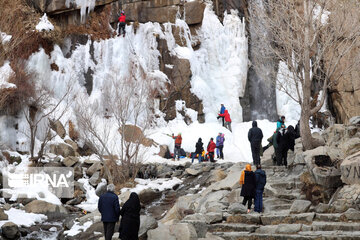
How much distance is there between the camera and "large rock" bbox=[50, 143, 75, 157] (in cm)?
2198

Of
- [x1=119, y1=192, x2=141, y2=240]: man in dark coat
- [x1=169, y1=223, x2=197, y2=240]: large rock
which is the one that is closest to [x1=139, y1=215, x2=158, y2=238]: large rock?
[x1=169, y1=223, x2=197, y2=240]: large rock

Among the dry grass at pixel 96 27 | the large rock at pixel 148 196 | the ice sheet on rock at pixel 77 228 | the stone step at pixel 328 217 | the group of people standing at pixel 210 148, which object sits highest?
the dry grass at pixel 96 27

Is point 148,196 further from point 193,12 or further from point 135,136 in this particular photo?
point 193,12

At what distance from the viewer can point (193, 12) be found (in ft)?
97.6

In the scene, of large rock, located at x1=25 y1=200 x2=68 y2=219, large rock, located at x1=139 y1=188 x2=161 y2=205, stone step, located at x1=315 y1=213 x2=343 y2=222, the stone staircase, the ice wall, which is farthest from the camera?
the ice wall

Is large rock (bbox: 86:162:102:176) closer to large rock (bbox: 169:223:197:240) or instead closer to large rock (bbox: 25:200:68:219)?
large rock (bbox: 25:200:68:219)

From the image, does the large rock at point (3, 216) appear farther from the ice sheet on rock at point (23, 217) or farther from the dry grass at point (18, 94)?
the dry grass at point (18, 94)

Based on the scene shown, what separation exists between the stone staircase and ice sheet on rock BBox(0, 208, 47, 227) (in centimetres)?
702

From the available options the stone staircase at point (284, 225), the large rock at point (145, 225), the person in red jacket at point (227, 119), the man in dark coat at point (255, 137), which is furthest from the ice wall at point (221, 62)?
the large rock at point (145, 225)

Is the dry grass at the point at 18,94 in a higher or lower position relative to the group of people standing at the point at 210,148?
higher

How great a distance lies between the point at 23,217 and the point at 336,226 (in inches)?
398

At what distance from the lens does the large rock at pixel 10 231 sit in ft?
42.1

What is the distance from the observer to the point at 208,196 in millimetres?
13734

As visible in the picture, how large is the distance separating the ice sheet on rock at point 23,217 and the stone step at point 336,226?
9.24m
